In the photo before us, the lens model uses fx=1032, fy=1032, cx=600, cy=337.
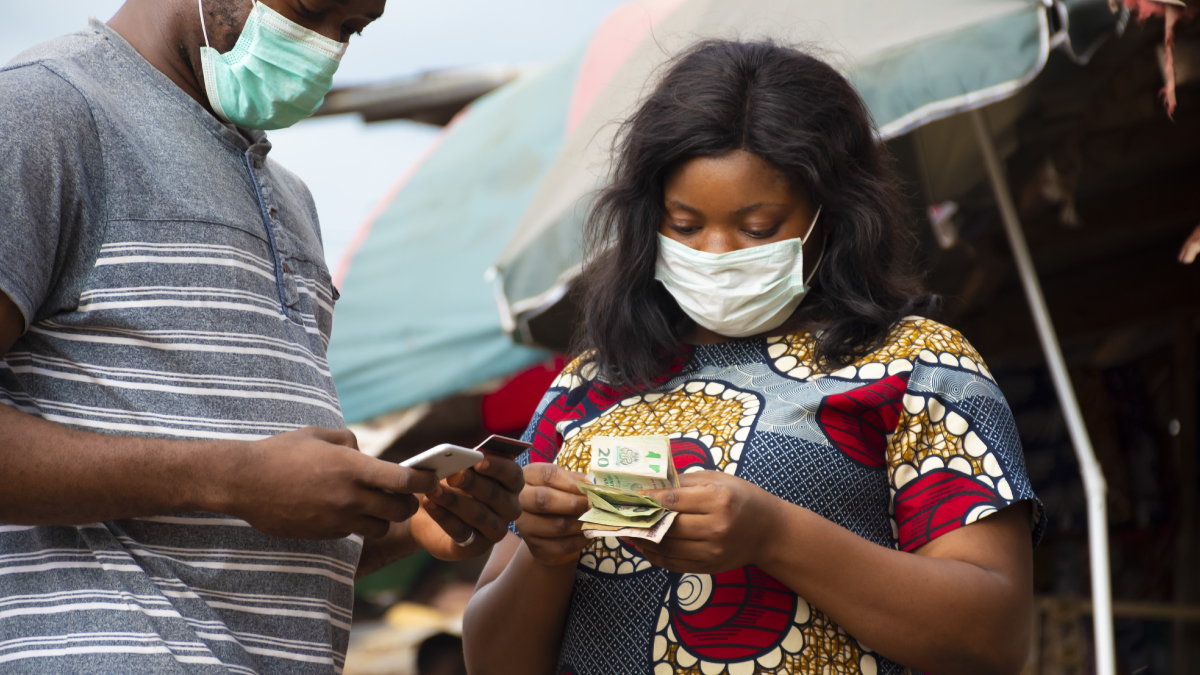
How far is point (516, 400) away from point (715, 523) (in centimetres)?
433

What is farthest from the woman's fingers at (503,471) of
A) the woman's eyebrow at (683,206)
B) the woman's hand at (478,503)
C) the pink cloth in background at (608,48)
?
the pink cloth in background at (608,48)

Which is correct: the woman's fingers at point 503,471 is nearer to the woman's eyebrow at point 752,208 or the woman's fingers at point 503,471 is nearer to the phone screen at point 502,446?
the phone screen at point 502,446

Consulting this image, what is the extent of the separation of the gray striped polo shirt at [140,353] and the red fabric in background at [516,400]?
403cm

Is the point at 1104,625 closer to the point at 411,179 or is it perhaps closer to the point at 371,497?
the point at 371,497

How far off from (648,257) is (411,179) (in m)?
4.94

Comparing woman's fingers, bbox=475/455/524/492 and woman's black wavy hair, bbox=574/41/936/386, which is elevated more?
woman's black wavy hair, bbox=574/41/936/386

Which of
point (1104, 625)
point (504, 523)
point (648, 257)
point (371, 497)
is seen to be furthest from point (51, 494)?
point (1104, 625)

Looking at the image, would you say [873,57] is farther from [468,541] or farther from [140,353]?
[140,353]

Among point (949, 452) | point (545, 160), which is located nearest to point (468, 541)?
point (949, 452)

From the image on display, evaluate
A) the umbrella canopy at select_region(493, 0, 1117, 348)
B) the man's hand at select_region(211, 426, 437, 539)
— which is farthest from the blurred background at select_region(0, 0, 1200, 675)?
the man's hand at select_region(211, 426, 437, 539)

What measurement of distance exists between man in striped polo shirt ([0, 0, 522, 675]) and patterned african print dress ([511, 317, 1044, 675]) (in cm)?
28

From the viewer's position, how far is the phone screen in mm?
1672

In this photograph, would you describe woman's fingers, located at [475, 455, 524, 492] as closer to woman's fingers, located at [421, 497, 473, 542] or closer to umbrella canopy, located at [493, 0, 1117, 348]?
woman's fingers, located at [421, 497, 473, 542]

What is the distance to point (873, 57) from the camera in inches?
116
